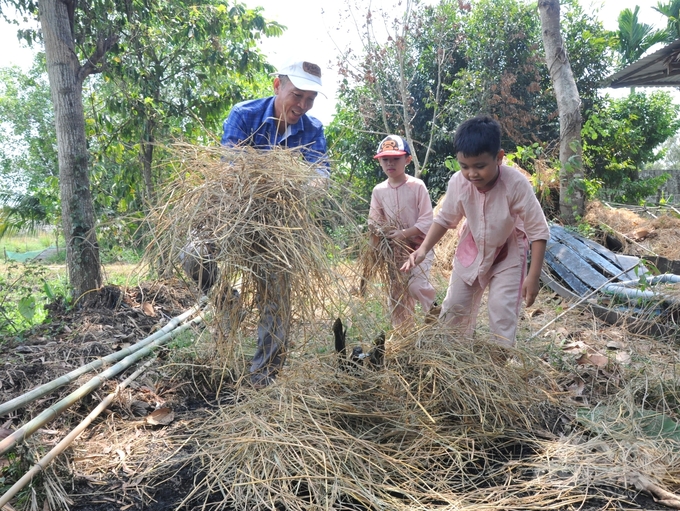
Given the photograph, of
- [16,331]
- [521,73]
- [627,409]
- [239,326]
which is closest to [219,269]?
[239,326]

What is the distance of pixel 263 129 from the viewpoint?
2.95 meters

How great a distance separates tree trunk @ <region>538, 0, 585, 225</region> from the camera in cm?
578

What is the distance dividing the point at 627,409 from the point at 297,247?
176 centimetres

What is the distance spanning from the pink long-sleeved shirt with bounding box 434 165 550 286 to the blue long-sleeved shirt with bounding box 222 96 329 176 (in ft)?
2.66

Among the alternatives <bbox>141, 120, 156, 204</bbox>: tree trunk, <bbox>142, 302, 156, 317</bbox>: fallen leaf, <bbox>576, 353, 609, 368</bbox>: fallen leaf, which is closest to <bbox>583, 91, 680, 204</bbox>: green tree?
<bbox>576, 353, 609, 368</bbox>: fallen leaf

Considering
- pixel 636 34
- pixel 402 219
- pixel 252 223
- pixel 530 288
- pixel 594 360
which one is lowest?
pixel 594 360

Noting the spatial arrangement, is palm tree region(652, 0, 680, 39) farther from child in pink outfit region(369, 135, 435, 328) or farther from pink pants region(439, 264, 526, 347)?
pink pants region(439, 264, 526, 347)

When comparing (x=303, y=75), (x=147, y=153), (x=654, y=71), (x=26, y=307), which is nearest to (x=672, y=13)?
(x=654, y=71)

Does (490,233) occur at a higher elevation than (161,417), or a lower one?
higher

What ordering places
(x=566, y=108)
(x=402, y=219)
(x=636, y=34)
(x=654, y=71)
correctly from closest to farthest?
(x=402, y=219)
(x=566, y=108)
(x=654, y=71)
(x=636, y=34)

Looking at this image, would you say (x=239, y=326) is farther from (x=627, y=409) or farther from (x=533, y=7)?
(x=533, y=7)

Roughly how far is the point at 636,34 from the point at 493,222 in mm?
14208

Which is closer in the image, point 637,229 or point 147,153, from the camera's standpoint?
→ point 147,153

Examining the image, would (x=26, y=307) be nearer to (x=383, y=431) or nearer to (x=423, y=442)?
A: (x=383, y=431)
